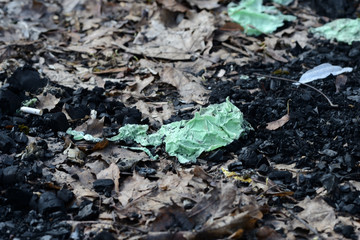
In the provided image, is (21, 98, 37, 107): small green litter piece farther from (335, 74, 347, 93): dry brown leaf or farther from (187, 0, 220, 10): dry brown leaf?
(335, 74, 347, 93): dry brown leaf

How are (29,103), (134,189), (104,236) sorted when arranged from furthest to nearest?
(29,103)
(134,189)
(104,236)

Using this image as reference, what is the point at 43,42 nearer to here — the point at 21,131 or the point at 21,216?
the point at 21,131

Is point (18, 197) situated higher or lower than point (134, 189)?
higher

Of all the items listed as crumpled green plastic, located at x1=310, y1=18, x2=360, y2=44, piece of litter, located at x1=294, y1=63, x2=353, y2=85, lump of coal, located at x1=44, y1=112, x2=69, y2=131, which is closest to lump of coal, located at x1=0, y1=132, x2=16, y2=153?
lump of coal, located at x1=44, y1=112, x2=69, y2=131

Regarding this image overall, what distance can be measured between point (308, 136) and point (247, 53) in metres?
1.89

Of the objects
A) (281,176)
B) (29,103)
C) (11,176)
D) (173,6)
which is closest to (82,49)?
(173,6)

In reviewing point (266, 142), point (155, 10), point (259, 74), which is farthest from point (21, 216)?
point (155, 10)

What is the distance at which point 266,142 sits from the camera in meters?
3.78

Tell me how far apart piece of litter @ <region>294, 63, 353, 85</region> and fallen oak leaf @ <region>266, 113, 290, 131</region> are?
2.33ft

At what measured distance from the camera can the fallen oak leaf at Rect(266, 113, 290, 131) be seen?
155 inches

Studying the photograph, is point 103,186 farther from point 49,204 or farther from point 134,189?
point 49,204

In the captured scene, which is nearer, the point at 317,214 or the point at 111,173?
the point at 317,214

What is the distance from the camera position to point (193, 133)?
12.7 ft

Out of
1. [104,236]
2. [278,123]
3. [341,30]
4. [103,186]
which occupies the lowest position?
[341,30]
